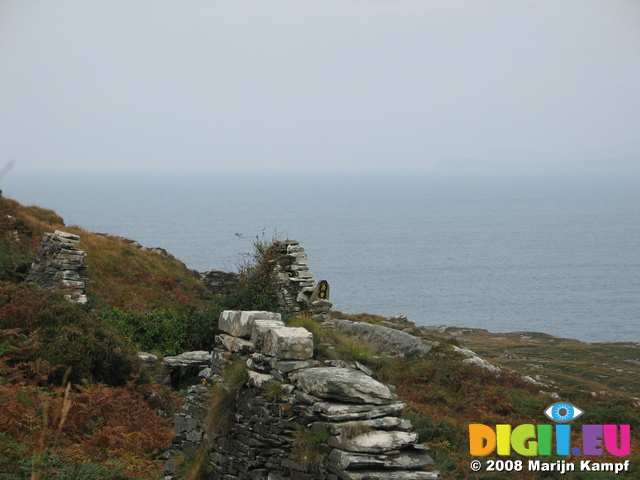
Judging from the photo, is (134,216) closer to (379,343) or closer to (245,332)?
(379,343)

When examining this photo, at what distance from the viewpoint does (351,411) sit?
8125mm

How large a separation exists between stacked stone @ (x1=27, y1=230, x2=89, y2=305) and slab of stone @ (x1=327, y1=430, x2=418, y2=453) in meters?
16.2

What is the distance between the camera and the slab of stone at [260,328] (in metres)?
9.94

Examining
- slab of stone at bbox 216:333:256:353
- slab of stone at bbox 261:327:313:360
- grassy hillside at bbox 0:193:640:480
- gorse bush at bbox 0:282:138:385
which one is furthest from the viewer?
gorse bush at bbox 0:282:138:385

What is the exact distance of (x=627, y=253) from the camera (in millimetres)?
127000

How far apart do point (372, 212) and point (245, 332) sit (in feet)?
620

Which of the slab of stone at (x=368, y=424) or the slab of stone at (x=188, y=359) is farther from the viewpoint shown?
the slab of stone at (x=188, y=359)

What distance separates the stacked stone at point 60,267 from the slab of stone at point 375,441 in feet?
53.1

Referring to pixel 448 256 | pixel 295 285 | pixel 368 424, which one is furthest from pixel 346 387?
pixel 448 256

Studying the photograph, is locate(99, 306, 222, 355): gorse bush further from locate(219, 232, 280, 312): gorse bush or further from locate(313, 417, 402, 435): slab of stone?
locate(313, 417, 402, 435): slab of stone

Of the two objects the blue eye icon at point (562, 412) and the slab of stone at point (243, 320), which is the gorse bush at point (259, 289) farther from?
the slab of stone at point (243, 320)

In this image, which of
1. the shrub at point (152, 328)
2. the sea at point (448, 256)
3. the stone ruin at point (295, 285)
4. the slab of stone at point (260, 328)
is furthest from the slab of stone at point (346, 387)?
the sea at point (448, 256)

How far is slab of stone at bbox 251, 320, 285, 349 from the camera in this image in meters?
9.94

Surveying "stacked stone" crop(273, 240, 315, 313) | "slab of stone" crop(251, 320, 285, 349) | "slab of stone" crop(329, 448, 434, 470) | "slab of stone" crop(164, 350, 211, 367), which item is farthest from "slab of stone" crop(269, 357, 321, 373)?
"stacked stone" crop(273, 240, 315, 313)
